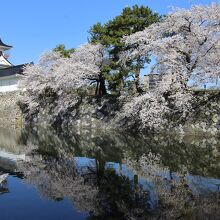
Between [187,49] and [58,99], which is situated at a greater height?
[187,49]

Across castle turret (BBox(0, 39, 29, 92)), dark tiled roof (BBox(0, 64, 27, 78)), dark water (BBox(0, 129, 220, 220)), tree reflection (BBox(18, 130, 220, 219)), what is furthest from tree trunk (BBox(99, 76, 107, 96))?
castle turret (BBox(0, 39, 29, 92))

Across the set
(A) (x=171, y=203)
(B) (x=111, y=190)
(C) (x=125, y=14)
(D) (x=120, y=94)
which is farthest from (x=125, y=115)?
(A) (x=171, y=203)

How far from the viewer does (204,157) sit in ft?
42.6

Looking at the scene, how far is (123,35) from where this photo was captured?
23.0 metres

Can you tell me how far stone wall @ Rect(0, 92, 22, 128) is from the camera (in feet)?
109

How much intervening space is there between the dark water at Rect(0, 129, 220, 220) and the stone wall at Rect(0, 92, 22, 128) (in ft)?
56.7

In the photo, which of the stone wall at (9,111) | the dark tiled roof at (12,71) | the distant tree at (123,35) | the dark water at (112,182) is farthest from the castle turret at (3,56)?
the dark water at (112,182)

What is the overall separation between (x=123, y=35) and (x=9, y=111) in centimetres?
1641

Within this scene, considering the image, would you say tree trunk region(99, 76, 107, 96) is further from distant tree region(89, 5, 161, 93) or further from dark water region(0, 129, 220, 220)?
dark water region(0, 129, 220, 220)

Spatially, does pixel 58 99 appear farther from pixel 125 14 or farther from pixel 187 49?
pixel 187 49

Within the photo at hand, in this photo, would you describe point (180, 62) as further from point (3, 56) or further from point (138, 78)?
point (3, 56)

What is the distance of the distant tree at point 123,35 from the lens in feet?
76.5

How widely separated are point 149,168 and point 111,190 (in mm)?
2717

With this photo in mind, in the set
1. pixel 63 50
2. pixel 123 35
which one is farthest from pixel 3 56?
pixel 123 35
